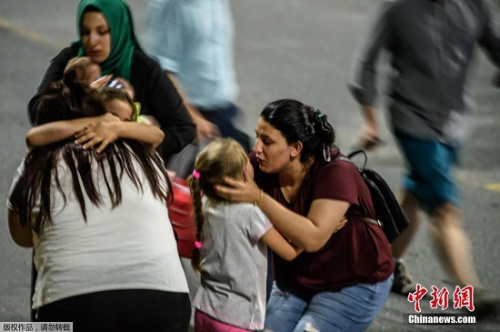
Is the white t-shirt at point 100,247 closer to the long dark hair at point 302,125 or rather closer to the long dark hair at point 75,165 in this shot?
the long dark hair at point 75,165

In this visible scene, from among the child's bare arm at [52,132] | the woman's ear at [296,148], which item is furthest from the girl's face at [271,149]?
the child's bare arm at [52,132]

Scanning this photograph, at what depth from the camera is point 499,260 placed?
6.38m

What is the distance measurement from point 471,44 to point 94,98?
2.49 m

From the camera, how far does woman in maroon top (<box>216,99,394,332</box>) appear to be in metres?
4.46

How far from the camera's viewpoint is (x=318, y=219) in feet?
14.3

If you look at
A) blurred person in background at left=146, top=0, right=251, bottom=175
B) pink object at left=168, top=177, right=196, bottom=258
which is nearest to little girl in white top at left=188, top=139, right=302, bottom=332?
pink object at left=168, top=177, right=196, bottom=258

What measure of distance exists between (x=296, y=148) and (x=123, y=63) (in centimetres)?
94

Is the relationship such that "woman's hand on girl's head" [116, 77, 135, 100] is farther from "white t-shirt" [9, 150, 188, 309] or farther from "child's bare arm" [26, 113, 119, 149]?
"white t-shirt" [9, 150, 188, 309]

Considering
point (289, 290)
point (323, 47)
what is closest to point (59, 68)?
point (289, 290)

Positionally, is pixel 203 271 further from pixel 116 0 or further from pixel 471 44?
pixel 471 44

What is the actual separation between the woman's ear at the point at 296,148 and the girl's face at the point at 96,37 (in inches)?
39.5

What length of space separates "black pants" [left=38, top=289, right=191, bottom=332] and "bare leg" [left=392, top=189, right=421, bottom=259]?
238 centimetres

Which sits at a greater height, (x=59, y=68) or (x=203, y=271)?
(x=59, y=68)

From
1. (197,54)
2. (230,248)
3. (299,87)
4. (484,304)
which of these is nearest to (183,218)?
(230,248)
